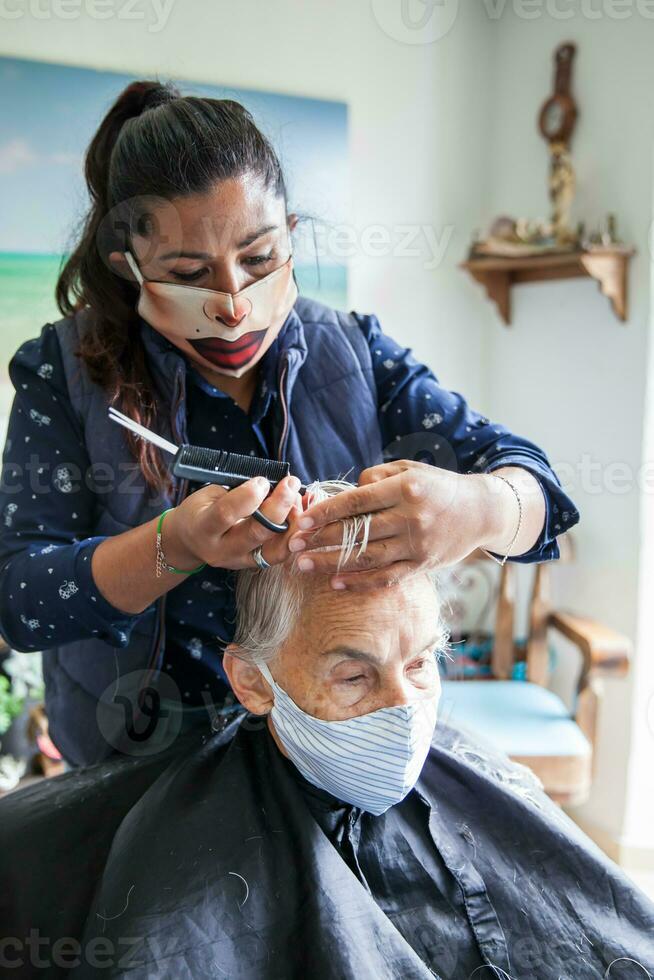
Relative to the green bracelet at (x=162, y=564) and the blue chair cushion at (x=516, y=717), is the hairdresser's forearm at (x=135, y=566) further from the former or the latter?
the blue chair cushion at (x=516, y=717)

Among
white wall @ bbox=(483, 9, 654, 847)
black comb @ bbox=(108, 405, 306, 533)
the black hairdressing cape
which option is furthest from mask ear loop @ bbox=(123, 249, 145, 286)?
white wall @ bbox=(483, 9, 654, 847)

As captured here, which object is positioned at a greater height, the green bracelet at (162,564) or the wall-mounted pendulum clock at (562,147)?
the wall-mounted pendulum clock at (562,147)

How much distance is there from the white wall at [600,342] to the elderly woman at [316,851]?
1.44 meters

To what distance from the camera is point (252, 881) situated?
1069 mm

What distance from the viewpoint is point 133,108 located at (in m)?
1.14

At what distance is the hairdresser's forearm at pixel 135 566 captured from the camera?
3.19ft

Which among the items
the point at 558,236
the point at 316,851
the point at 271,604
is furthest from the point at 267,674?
the point at 558,236

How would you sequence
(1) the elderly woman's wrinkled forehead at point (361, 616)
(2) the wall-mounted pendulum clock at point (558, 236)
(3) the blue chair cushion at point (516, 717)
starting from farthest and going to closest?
(2) the wall-mounted pendulum clock at point (558, 236) < (3) the blue chair cushion at point (516, 717) < (1) the elderly woman's wrinkled forehead at point (361, 616)

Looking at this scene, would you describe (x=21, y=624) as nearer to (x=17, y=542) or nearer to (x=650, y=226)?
(x=17, y=542)

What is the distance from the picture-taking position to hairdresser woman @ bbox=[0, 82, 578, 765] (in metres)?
0.97

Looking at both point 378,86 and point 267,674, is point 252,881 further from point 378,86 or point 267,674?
point 378,86

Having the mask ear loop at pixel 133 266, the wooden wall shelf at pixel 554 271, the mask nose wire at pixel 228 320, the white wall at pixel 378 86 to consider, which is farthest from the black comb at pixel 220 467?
the white wall at pixel 378 86

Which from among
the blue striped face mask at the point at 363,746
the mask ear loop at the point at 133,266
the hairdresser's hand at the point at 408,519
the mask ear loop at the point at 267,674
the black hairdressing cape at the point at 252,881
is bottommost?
the black hairdressing cape at the point at 252,881

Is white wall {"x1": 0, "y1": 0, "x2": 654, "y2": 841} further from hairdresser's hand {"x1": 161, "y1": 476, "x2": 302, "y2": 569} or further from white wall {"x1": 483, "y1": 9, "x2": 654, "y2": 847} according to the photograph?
hairdresser's hand {"x1": 161, "y1": 476, "x2": 302, "y2": 569}
